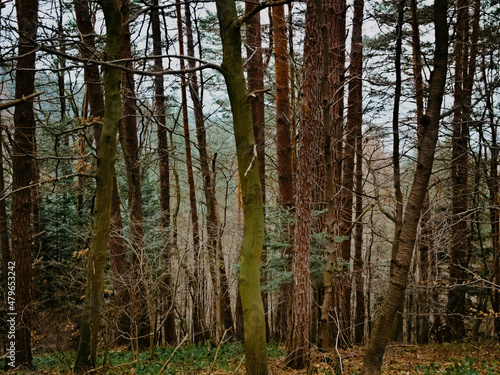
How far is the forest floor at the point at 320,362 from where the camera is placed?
6.26 metres

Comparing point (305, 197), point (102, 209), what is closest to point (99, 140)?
point (102, 209)

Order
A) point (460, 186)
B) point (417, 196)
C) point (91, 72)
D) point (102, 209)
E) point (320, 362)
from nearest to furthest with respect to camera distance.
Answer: point (417, 196), point (102, 209), point (320, 362), point (91, 72), point (460, 186)

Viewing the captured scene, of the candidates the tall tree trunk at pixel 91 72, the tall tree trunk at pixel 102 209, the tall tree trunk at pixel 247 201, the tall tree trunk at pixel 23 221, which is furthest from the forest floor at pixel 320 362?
the tall tree trunk at pixel 91 72

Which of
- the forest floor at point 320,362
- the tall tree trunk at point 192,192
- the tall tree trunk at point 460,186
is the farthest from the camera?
the tall tree trunk at point 192,192

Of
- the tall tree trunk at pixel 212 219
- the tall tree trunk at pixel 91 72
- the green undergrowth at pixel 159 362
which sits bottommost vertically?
the green undergrowth at pixel 159 362

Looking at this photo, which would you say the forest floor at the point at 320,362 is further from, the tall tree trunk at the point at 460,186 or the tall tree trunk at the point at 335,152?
the tall tree trunk at the point at 460,186

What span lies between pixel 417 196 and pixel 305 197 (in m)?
2.32

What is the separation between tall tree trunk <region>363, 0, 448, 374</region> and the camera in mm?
4328

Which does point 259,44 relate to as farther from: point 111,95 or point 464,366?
point 464,366

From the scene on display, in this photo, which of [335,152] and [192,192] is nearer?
[335,152]

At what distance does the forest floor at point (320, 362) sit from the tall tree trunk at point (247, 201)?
2.69 feet

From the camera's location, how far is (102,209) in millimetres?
6227

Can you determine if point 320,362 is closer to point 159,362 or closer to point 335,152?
point 159,362

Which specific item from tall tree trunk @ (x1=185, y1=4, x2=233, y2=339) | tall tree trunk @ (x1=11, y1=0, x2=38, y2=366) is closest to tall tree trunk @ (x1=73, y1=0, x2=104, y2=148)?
tall tree trunk @ (x1=11, y1=0, x2=38, y2=366)
